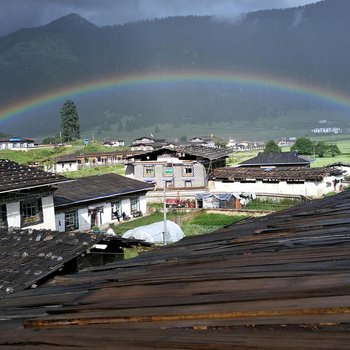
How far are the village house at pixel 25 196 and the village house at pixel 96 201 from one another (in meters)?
4.11

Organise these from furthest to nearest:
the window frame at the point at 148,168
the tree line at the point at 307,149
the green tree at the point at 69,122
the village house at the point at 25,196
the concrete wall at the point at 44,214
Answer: the green tree at the point at 69,122, the tree line at the point at 307,149, the window frame at the point at 148,168, the concrete wall at the point at 44,214, the village house at the point at 25,196

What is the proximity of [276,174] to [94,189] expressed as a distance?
59.9 feet

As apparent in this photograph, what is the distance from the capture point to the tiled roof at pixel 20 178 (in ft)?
64.0

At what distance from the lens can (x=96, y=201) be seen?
97.8 ft

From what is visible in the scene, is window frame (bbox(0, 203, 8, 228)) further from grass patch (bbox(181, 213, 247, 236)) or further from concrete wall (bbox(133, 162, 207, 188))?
concrete wall (bbox(133, 162, 207, 188))

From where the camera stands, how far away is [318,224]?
491cm

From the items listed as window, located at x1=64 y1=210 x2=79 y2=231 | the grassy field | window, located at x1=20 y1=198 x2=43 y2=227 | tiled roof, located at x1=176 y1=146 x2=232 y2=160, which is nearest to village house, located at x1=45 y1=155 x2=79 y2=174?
tiled roof, located at x1=176 y1=146 x2=232 y2=160

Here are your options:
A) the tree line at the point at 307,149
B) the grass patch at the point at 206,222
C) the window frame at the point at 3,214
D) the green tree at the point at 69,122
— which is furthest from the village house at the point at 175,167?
the green tree at the point at 69,122

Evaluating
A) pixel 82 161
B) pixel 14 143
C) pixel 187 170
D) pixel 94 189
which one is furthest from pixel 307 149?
pixel 14 143

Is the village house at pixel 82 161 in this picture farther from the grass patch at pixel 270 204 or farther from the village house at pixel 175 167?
the grass patch at pixel 270 204

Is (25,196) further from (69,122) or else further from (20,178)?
(69,122)

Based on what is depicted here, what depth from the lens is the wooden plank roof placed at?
1.78 m

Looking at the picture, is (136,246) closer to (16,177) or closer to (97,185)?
(16,177)

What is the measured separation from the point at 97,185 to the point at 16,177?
11.7 m
